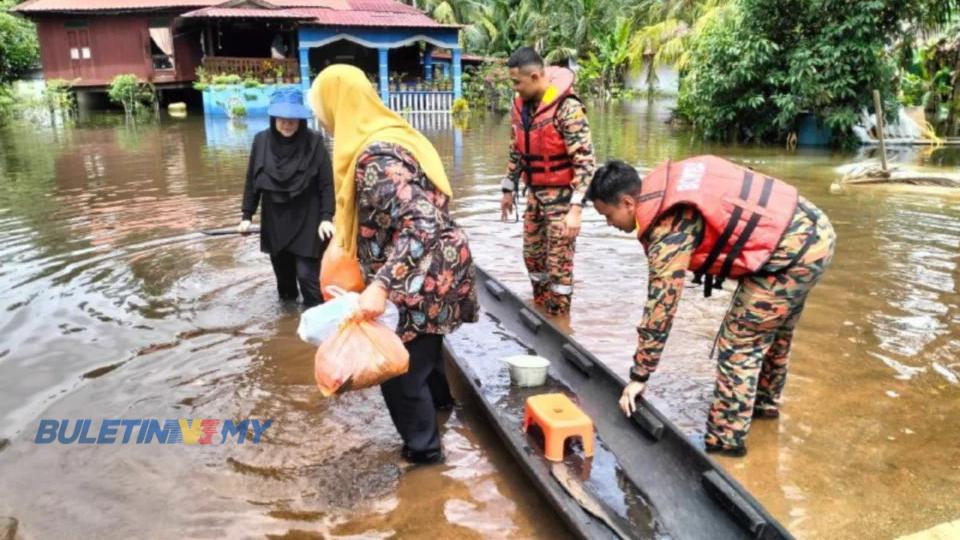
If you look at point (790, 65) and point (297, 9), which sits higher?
point (297, 9)

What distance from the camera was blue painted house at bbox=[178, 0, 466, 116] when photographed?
76.0 ft

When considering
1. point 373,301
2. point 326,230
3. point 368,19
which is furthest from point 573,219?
point 368,19

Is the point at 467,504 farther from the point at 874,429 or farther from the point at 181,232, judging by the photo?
the point at 181,232

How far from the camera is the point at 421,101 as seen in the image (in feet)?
81.1

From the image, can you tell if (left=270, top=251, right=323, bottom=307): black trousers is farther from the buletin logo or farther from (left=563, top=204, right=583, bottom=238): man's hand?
(left=563, top=204, right=583, bottom=238): man's hand

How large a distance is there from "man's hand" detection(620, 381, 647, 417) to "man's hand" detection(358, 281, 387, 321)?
122cm

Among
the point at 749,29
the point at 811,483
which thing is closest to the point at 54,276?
the point at 811,483

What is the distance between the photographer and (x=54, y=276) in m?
6.24

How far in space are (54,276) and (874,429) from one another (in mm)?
6394

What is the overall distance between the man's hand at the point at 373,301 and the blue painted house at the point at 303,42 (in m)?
22.1

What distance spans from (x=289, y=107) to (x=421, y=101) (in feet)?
68.2

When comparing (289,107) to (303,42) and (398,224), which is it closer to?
(398,224)

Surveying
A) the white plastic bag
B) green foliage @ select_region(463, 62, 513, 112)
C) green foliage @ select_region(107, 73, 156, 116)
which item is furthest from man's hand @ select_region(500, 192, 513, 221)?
green foliage @ select_region(107, 73, 156, 116)

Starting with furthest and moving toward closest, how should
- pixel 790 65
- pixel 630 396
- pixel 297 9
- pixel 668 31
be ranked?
pixel 668 31 → pixel 297 9 → pixel 790 65 → pixel 630 396
